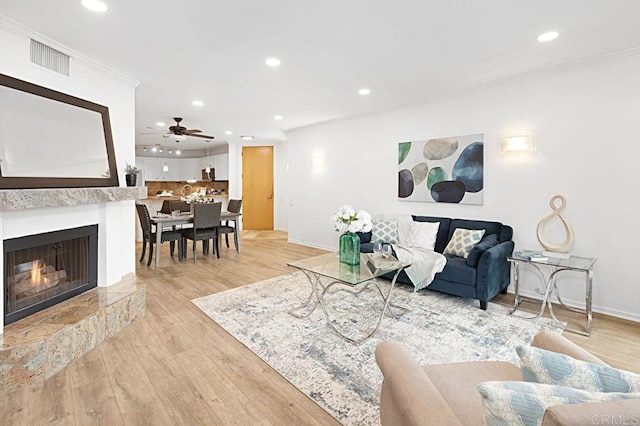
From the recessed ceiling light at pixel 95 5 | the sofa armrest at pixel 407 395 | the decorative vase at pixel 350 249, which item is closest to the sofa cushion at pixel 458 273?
the decorative vase at pixel 350 249

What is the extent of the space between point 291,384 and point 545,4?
10.7 feet

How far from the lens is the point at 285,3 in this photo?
2381 millimetres

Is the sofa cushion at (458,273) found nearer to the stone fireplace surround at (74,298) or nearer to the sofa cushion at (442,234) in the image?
the sofa cushion at (442,234)

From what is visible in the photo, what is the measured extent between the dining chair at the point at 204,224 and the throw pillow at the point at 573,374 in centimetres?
536

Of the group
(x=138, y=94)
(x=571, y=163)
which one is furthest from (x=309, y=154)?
(x=571, y=163)

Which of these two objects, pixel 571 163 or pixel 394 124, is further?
pixel 394 124

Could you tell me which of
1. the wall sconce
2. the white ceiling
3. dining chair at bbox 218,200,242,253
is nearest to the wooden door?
dining chair at bbox 218,200,242,253

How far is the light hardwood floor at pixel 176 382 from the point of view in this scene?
1.90m

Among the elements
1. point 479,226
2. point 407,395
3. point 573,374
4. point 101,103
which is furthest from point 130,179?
point 479,226

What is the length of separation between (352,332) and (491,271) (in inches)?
65.7

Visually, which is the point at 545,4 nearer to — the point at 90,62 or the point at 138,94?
the point at 90,62

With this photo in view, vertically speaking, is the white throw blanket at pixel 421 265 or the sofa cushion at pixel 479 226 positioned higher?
the sofa cushion at pixel 479 226

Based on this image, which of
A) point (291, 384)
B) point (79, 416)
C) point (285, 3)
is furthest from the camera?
point (285, 3)

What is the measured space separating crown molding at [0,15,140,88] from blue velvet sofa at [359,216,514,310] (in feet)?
13.3
